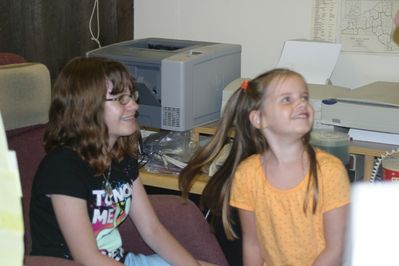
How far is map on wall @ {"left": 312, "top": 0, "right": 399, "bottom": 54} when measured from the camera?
2.63 meters

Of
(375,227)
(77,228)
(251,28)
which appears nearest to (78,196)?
(77,228)

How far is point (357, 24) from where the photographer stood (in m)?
2.69

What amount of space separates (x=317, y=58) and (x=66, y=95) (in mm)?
1232

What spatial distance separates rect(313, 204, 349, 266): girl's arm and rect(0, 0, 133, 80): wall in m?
1.57

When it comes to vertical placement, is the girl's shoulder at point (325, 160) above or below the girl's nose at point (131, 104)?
below

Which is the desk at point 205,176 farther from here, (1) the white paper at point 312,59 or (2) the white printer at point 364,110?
(1) the white paper at point 312,59

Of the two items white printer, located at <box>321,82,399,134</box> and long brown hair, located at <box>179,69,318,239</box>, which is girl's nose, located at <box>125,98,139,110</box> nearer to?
long brown hair, located at <box>179,69,318,239</box>

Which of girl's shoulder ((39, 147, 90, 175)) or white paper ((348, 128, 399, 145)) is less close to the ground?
girl's shoulder ((39, 147, 90, 175))

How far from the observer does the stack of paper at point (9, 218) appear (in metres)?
0.50

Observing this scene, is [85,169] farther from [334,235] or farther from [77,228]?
[334,235]

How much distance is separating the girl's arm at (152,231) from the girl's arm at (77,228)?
0.24 m

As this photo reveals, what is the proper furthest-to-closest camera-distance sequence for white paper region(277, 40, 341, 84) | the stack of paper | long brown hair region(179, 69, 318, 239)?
white paper region(277, 40, 341, 84) < long brown hair region(179, 69, 318, 239) < the stack of paper

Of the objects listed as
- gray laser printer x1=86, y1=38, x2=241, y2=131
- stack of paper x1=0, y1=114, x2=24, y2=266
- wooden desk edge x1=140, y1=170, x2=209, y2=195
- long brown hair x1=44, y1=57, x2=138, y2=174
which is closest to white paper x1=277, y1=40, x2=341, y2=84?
gray laser printer x1=86, y1=38, x2=241, y2=131

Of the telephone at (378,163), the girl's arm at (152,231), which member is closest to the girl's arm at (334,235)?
the girl's arm at (152,231)
